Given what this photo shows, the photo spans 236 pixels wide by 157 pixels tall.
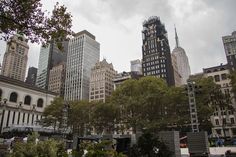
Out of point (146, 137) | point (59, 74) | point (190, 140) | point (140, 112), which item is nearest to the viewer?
point (146, 137)

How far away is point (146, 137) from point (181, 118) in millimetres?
25302

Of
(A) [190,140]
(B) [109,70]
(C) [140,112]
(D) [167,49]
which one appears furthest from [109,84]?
(A) [190,140]

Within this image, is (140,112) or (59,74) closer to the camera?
(140,112)

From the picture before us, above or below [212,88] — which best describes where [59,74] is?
above

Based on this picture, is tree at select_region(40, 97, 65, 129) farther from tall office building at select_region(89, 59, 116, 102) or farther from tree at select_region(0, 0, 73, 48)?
tall office building at select_region(89, 59, 116, 102)

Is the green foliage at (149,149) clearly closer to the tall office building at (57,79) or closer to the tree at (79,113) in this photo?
the tree at (79,113)

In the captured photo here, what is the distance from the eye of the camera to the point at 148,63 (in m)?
118

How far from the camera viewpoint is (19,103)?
62.1m

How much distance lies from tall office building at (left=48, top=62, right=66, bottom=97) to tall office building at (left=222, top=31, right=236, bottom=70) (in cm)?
9194

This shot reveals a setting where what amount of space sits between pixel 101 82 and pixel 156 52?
3217cm

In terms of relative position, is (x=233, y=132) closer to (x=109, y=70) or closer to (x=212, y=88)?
(x=212, y=88)

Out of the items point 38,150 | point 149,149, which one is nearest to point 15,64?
point 38,150

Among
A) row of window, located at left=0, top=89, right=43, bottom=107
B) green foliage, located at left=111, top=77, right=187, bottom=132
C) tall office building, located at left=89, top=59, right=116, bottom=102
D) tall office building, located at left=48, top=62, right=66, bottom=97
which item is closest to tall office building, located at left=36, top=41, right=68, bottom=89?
tall office building, located at left=48, top=62, right=66, bottom=97

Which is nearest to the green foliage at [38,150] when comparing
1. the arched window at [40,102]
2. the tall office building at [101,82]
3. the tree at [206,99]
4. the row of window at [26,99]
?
the tree at [206,99]
